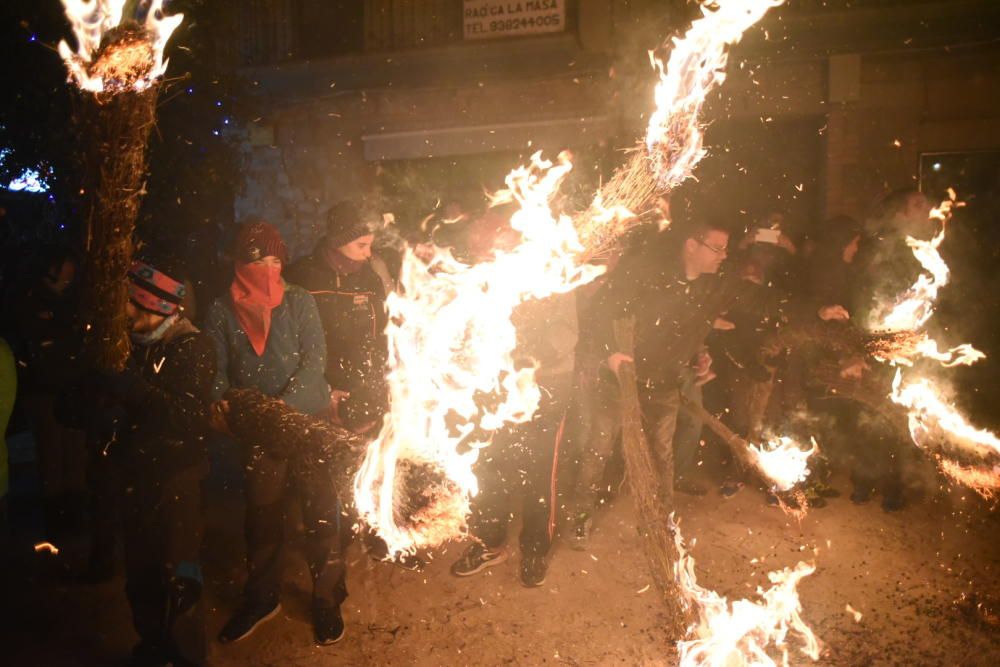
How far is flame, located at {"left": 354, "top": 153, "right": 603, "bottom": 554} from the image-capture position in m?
4.09

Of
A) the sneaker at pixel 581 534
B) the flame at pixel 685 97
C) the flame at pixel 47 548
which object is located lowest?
the sneaker at pixel 581 534

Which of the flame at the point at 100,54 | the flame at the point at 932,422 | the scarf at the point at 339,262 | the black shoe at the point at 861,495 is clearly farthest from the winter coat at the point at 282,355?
the flame at the point at 932,422

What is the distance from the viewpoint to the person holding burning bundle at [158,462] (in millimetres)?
3930

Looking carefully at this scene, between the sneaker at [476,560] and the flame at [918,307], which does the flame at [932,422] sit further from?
the sneaker at [476,560]

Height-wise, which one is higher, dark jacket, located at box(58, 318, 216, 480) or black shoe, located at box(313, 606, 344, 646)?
dark jacket, located at box(58, 318, 216, 480)

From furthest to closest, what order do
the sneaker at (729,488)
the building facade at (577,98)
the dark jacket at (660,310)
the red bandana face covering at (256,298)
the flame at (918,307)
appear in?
1. the building facade at (577,98)
2. the sneaker at (729,488)
3. the flame at (918,307)
4. the dark jacket at (660,310)
5. the red bandana face covering at (256,298)

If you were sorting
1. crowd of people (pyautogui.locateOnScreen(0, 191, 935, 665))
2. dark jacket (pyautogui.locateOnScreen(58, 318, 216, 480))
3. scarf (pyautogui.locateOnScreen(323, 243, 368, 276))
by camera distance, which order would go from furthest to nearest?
scarf (pyautogui.locateOnScreen(323, 243, 368, 276)) < crowd of people (pyautogui.locateOnScreen(0, 191, 935, 665)) < dark jacket (pyautogui.locateOnScreen(58, 318, 216, 480))

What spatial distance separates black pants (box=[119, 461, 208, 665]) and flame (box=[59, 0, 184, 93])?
78.9 inches

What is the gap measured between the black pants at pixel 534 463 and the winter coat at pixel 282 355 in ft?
4.28

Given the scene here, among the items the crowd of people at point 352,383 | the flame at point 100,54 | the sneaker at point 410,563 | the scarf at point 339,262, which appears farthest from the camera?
the scarf at point 339,262

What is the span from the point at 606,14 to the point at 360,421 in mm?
7128

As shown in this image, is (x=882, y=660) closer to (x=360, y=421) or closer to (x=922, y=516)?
(x=922, y=516)

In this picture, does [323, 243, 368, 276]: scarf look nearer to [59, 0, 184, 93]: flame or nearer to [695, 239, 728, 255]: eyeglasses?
[59, 0, 184, 93]: flame

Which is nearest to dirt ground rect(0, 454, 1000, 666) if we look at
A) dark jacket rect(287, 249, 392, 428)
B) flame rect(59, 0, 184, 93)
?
dark jacket rect(287, 249, 392, 428)
